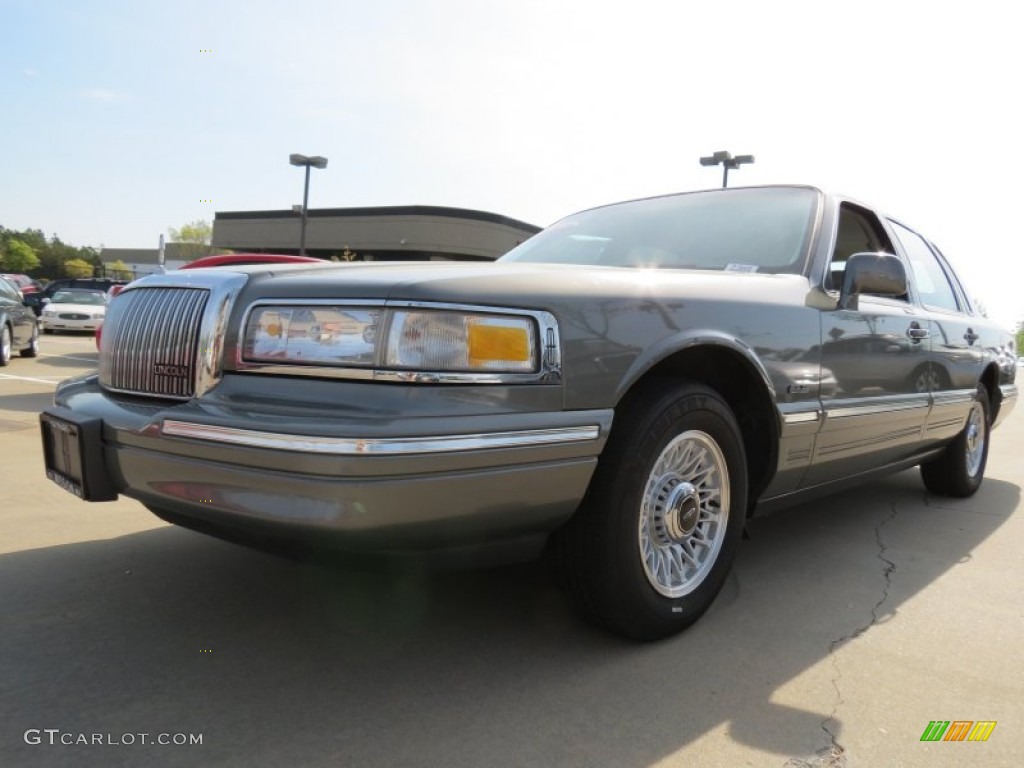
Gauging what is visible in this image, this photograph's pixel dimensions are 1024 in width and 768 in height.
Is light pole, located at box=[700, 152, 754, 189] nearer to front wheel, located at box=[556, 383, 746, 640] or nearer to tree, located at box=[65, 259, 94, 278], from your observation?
front wheel, located at box=[556, 383, 746, 640]

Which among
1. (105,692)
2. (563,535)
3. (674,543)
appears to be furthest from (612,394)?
(105,692)

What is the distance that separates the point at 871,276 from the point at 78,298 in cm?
2082

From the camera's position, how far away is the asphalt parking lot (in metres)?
1.88

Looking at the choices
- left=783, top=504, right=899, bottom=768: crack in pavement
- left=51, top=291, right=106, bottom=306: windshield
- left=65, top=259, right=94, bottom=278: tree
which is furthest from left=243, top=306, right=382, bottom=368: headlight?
left=65, top=259, right=94, bottom=278: tree

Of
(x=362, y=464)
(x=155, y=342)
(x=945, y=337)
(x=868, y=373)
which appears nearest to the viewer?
(x=362, y=464)

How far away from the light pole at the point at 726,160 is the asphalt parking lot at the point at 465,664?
15.1 meters

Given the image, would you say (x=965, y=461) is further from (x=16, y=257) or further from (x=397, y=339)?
(x=16, y=257)

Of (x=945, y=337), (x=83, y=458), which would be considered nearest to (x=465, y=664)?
(x=83, y=458)

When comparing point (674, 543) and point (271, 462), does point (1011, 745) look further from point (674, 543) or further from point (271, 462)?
point (271, 462)

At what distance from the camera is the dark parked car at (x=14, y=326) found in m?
10.8

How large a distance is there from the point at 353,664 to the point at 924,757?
153cm

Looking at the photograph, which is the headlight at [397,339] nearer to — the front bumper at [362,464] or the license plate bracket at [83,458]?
the front bumper at [362,464]

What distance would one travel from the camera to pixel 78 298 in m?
19.7

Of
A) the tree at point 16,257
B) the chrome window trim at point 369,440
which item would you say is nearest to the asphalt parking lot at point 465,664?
the chrome window trim at point 369,440
